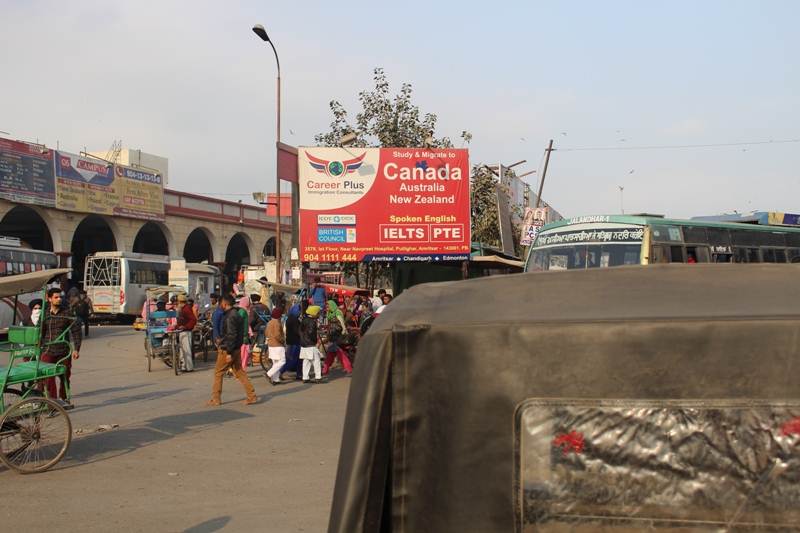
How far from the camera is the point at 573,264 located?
14562 millimetres

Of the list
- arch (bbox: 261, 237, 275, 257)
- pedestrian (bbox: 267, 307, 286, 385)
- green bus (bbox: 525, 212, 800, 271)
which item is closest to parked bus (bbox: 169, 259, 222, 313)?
arch (bbox: 261, 237, 275, 257)

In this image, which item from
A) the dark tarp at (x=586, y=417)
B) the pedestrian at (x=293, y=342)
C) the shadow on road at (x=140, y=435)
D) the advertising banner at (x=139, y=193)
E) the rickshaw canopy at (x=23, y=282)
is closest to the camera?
the dark tarp at (x=586, y=417)

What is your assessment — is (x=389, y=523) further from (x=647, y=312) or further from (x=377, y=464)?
(x=647, y=312)

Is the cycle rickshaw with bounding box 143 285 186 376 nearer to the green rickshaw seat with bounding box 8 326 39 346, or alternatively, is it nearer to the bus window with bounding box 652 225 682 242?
the green rickshaw seat with bounding box 8 326 39 346

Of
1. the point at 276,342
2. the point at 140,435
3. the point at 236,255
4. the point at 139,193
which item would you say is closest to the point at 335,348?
the point at 276,342

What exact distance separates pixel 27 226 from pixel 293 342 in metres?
30.6

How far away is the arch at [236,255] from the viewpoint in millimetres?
47806

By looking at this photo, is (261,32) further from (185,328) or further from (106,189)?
(106,189)

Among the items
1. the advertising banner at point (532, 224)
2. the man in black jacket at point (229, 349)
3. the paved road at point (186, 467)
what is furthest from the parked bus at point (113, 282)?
the man in black jacket at point (229, 349)

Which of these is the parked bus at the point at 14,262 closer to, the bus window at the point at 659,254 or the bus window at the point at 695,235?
the bus window at the point at 659,254

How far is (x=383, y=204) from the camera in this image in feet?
54.6

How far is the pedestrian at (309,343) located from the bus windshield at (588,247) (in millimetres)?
4529

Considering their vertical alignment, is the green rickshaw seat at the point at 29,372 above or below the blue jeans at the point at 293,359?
above

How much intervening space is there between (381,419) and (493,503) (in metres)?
0.44
